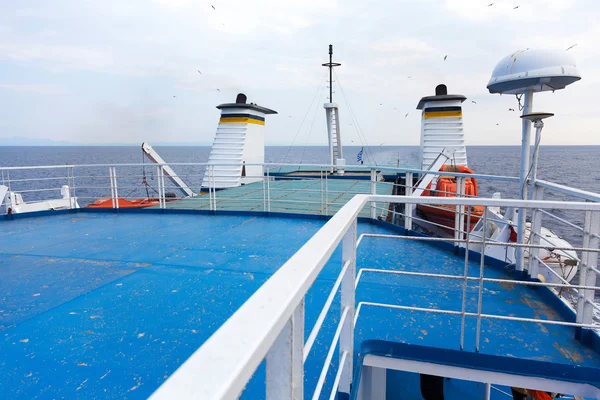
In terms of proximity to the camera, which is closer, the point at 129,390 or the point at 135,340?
the point at 129,390

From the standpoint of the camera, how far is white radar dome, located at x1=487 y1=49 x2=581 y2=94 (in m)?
3.09

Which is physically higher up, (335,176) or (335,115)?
(335,115)

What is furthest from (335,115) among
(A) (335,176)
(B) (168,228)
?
(B) (168,228)

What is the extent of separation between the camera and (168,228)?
5.98m

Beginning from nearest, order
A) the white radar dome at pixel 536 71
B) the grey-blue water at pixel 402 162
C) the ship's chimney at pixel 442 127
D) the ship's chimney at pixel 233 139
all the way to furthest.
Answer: the white radar dome at pixel 536 71 → the ship's chimney at pixel 442 127 → the ship's chimney at pixel 233 139 → the grey-blue water at pixel 402 162

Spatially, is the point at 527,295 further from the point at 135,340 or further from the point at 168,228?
the point at 168,228

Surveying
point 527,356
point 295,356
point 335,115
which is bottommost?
point 527,356

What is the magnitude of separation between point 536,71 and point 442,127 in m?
9.98

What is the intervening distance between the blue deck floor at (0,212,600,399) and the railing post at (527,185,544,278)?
0.22 meters

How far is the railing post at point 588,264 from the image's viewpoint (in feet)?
7.75

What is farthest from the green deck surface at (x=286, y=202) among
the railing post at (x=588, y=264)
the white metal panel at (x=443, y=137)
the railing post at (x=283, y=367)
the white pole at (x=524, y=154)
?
the railing post at (x=283, y=367)

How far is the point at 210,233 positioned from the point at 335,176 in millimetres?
8154

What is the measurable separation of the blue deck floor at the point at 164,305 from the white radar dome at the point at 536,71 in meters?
1.80

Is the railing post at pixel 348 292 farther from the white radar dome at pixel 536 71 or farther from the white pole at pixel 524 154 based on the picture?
the white radar dome at pixel 536 71
